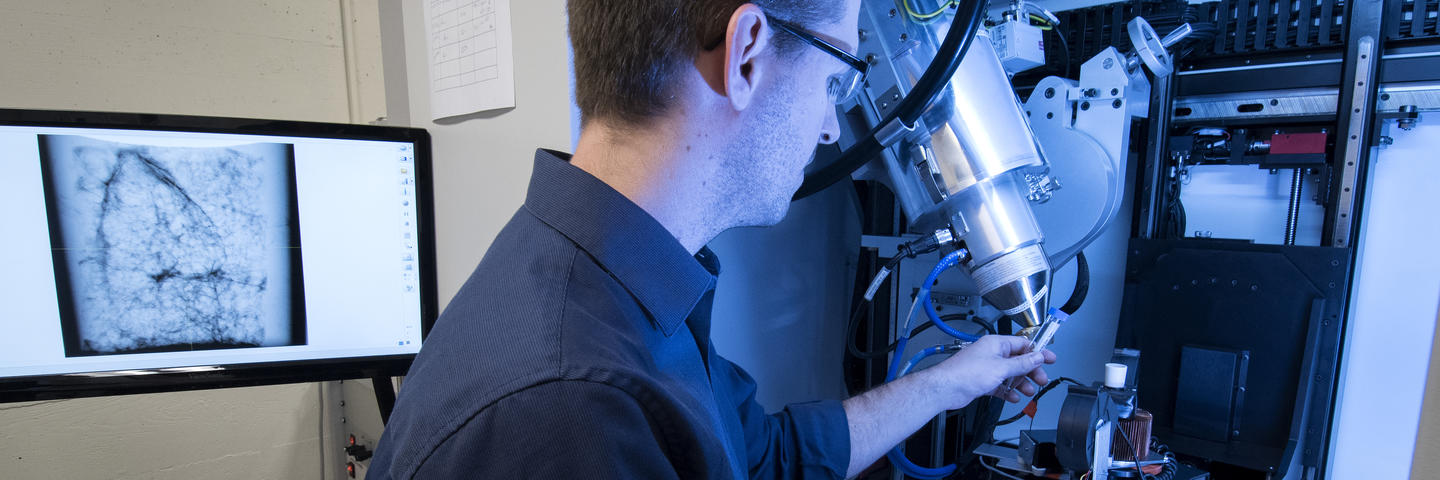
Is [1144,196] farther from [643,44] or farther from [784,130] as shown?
[643,44]

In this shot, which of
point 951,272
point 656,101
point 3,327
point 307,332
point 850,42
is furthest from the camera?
point 951,272

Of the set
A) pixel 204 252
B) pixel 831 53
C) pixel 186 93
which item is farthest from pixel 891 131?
pixel 186 93

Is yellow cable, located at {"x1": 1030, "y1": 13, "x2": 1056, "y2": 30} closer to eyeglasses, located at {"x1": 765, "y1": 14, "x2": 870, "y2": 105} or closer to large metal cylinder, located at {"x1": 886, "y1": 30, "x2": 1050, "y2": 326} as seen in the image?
large metal cylinder, located at {"x1": 886, "y1": 30, "x2": 1050, "y2": 326}

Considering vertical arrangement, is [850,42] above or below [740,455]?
above

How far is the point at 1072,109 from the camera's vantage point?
0.97 m

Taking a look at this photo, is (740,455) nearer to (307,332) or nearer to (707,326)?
(707,326)

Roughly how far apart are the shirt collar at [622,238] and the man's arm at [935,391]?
17.1 inches

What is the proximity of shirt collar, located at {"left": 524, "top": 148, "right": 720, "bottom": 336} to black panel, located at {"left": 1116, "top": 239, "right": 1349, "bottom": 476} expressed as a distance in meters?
0.95

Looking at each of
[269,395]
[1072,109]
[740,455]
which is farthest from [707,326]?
[269,395]

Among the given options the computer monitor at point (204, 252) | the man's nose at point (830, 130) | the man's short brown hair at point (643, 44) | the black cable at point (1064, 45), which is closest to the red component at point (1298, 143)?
the black cable at point (1064, 45)

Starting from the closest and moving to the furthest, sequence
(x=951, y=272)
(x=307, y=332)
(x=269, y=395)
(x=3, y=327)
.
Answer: (x=3, y=327) < (x=307, y=332) < (x=951, y=272) < (x=269, y=395)

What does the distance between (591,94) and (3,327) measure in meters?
0.79

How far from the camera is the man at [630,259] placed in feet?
1.26

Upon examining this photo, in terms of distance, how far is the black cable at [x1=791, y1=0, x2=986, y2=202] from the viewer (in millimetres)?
721
